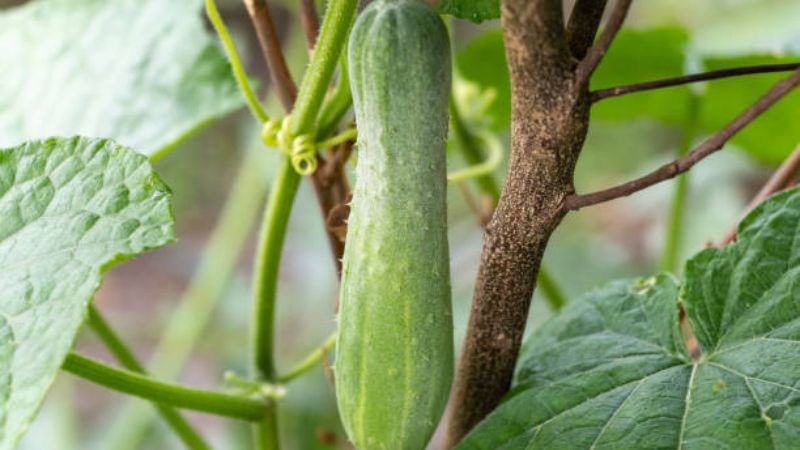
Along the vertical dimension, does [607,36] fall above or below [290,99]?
above

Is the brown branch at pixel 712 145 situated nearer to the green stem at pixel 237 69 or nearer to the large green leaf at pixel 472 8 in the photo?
the large green leaf at pixel 472 8

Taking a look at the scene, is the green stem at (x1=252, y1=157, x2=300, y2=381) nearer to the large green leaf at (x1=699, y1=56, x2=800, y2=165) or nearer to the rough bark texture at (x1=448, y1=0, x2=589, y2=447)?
the rough bark texture at (x1=448, y1=0, x2=589, y2=447)

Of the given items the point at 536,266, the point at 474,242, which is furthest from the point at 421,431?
the point at 474,242

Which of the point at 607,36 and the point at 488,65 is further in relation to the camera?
the point at 488,65

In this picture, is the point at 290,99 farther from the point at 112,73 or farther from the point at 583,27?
the point at 112,73

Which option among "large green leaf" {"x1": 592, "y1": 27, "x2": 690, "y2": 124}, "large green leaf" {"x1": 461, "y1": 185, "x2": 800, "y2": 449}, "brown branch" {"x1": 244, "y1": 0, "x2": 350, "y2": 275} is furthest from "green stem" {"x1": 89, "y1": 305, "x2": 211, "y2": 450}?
"large green leaf" {"x1": 592, "y1": 27, "x2": 690, "y2": 124}

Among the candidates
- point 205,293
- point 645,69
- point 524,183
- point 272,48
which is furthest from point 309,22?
point 205,293
